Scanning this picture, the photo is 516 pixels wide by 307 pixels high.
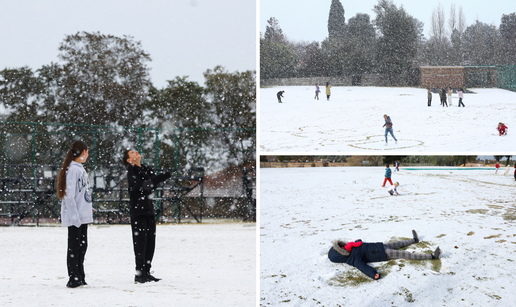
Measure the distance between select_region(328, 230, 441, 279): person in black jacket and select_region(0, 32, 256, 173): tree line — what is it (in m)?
7.27

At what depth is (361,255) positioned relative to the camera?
3.22 meters

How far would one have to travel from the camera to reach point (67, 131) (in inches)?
419

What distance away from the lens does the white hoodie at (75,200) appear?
3846 millimetres

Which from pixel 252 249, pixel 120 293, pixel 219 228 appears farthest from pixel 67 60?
pixel 120 293

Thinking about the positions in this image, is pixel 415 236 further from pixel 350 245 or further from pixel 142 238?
pixel 142 238

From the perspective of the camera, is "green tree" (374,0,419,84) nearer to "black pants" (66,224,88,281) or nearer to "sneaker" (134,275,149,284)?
"sneaker" (134,275,149,284)

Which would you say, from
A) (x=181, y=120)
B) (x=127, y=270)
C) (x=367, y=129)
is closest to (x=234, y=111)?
(x=181, y=120)

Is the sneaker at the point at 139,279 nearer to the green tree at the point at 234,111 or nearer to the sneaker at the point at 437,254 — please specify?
the sneaker at the point at 437,254

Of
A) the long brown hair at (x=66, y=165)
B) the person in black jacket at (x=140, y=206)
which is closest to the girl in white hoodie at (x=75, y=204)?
the long brown hair at (x=66, y=165)

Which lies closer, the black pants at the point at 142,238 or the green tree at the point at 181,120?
the black pants at the point at 142,238

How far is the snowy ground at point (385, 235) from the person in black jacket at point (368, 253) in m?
0.05

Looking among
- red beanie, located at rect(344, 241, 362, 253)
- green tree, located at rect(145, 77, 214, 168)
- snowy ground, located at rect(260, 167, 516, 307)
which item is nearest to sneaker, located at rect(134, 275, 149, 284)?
snowy ground, located at rect(260, 167, 516, 307)

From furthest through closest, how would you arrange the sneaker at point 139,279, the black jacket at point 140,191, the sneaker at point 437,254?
the sneaker at point 139,279 → the black jacket at point 140,191 → the sneaker at point 437,254

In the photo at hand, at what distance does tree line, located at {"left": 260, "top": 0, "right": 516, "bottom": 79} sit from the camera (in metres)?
2.96
